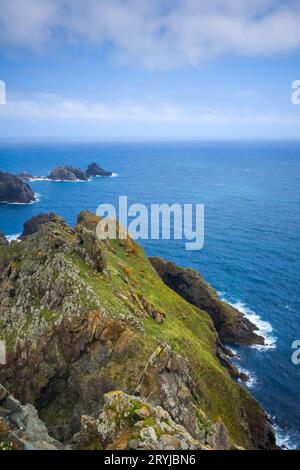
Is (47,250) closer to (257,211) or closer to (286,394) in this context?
(286,394)

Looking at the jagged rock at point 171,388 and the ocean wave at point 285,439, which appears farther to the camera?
the ocean wave at point 285,439

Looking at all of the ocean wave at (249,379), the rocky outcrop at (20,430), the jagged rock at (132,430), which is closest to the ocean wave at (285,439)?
the ocean wave at (249,379)

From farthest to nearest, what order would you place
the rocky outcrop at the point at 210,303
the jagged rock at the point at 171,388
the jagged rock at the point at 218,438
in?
the rocky outcrop at the point at 210,303 < the jagged rock at the point at 171,388 < the jagged rock at the point at 218,438

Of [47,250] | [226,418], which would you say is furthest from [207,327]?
[47,250]

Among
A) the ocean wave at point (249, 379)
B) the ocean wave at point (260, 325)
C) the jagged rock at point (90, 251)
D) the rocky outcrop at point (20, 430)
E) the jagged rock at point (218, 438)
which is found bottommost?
the ocean wave at point (249, 379)

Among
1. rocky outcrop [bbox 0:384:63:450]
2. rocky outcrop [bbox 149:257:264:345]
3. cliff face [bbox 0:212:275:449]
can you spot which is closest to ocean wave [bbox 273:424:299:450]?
cliff face [bbox 0:212:275:449]

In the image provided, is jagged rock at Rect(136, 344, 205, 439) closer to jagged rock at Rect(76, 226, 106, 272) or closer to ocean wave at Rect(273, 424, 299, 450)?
jagged rock at Rect(76, 226, 106, 272)

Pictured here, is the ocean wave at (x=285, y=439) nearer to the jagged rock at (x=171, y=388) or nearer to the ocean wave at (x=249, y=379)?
the ocean wave at (x=249, y=379)
